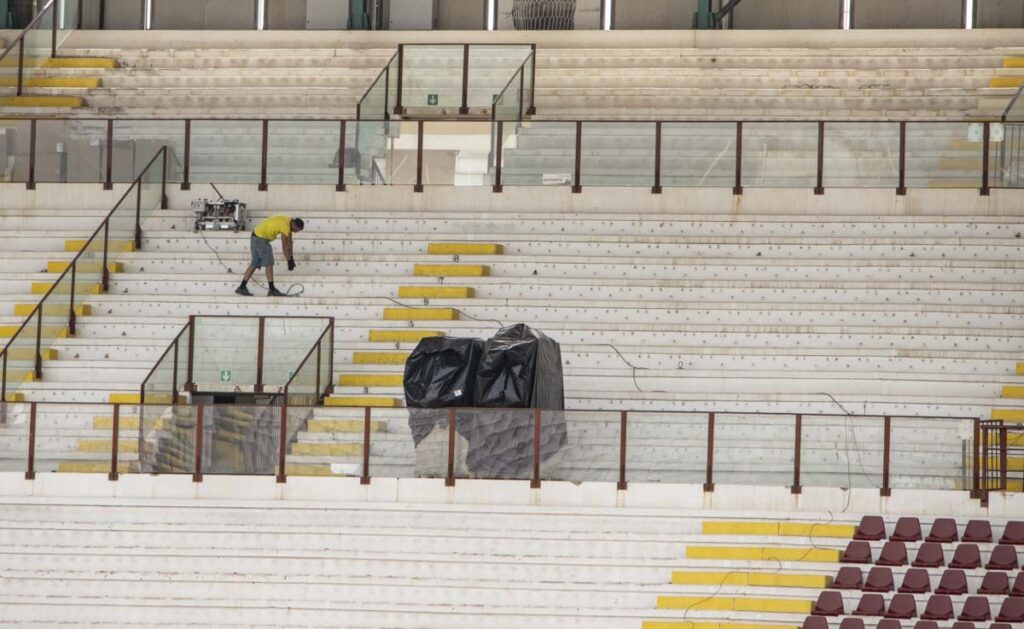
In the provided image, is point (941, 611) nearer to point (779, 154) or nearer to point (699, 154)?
point (779, 154)

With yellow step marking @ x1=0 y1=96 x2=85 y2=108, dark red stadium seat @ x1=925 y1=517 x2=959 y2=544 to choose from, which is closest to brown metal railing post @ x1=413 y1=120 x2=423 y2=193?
yellow step marking @ x1=0 y1=96 x2=85 y2=108

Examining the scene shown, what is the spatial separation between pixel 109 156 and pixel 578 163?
5942 millimetres

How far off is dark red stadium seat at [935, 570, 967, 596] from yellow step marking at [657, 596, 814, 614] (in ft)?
3.70

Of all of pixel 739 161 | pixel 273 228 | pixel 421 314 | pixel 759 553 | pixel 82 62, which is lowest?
pixel 759 553

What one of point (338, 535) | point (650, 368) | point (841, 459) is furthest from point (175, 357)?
point (841, 459)

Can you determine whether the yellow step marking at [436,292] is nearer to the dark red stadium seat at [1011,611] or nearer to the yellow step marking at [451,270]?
the yellow step marking at [451,270]

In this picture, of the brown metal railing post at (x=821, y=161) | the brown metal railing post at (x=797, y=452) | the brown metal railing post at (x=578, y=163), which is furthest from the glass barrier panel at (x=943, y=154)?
the brown metal railing post at (x=797, y=452)

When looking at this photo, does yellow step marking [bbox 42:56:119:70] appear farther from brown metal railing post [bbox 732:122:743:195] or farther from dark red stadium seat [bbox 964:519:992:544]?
dark red stadium seat [bbox 964:519:992:544]

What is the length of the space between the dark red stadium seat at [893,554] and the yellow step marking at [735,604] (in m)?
0.76

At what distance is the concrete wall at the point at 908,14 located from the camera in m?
30.2

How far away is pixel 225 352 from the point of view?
2030 centimetres

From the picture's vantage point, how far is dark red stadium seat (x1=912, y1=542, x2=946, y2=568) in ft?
57.1

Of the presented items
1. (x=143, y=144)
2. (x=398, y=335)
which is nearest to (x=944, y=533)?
(x=398, y=335)

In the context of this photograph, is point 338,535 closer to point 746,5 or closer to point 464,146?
point 464,146
